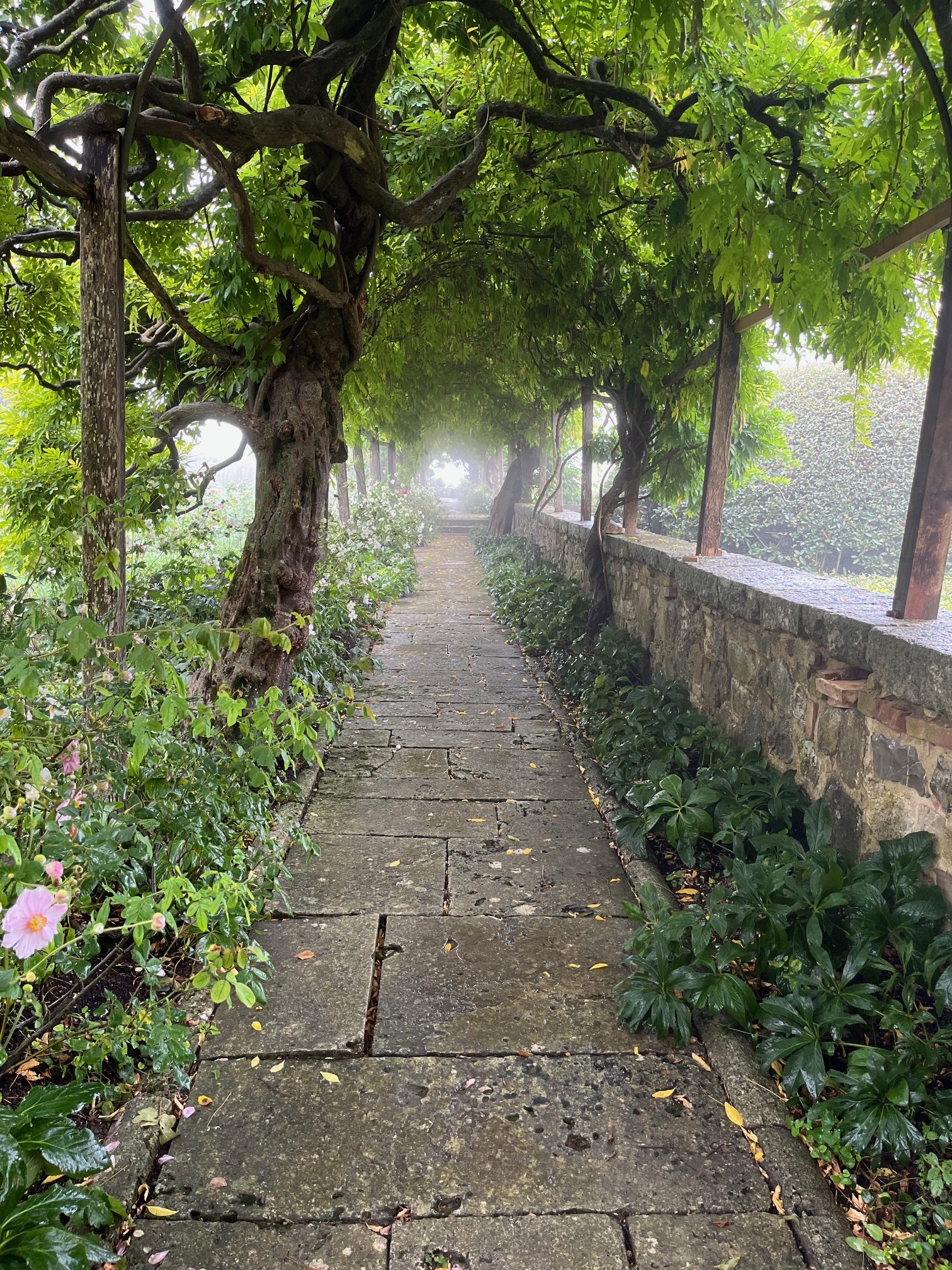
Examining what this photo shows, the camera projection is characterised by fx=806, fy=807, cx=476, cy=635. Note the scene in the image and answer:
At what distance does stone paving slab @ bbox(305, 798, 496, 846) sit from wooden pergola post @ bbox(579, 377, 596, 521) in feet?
15.3

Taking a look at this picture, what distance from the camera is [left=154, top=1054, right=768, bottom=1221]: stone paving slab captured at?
1.85 m

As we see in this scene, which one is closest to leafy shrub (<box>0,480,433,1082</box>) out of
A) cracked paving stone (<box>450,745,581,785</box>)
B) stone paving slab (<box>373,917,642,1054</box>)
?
stone paving slab (<box>373,917,642,1054</box>)

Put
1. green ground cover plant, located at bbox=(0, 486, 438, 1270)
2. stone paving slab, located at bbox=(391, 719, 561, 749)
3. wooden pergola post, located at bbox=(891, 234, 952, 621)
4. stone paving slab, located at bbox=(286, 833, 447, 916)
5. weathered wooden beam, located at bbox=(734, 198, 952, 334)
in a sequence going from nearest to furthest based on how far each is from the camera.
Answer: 1. green ground cover plant, located at bbox=(0, 486, 438, 1270)
2. wooden pergola post, located at bbox=(891, 234, 952, 621)
3. weathered wooden beam, located at bbox=(734, 198, 952, 334)
4. stone paving slab, located at bbox=(286, 833, 447, 916)
5. stone paving slab, located at bbox=(391, 719, 561, 749)

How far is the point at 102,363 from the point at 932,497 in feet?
8.85

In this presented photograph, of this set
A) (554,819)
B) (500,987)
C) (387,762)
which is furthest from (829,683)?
(387,762)

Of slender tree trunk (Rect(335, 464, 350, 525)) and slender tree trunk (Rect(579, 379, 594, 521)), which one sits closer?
slender tree trunk (Rect(579, 379, 594, 521))

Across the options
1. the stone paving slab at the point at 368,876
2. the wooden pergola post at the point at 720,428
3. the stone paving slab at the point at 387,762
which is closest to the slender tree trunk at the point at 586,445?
the wooden pergola post at the point at 720,428

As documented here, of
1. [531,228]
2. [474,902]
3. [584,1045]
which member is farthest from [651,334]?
[584,1045]

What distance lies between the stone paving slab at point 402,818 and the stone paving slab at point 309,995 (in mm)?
739

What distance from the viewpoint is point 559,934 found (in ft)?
9.81

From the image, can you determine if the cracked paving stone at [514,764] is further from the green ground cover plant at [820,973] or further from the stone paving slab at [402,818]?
the green ground cover plant at [820,973]

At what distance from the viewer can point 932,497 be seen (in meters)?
2.71

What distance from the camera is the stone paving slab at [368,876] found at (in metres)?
3.14

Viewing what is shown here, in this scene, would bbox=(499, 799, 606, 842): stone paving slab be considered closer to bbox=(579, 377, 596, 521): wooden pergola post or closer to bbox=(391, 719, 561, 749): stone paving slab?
bbox=(391, 719, 561, 749): stone paving slab
